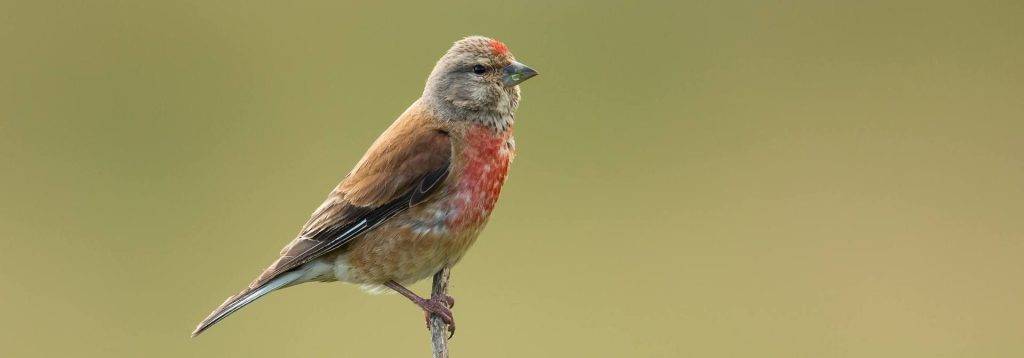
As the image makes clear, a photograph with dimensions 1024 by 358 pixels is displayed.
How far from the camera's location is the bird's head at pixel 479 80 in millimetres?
4871

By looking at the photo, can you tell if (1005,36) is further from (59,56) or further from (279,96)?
(59,56)

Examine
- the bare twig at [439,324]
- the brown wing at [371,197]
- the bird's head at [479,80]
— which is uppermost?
the bird's head at [479,80]

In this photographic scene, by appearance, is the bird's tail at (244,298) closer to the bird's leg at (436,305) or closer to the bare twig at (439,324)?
the bird's leg at (436,305)

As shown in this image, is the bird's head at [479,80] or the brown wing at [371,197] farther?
the bird's head at [479,80]

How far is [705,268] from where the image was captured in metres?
8.13

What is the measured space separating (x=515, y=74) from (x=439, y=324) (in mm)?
1117

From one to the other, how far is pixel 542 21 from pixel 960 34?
11.4ft

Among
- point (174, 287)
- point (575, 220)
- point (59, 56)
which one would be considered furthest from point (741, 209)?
point (59, 56)

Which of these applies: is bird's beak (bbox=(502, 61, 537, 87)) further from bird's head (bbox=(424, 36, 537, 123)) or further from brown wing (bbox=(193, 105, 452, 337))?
brown wing (bbox=(193, 105, 452, 337))

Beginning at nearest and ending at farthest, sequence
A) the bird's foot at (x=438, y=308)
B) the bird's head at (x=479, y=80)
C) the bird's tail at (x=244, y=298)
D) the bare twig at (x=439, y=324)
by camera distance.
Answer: the bare twig at (x=439, y=324)
the bird's tail at (x=244, y=298)
the bird's foot at (x=438, y=308)
the bird's head at (x=479, y=80)

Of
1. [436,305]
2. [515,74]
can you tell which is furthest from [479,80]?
[436,305]

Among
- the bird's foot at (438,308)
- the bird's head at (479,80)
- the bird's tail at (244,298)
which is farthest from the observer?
the bird's head at (479,80)

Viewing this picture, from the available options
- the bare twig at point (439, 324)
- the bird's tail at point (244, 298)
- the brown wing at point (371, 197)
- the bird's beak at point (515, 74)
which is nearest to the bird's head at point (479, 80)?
the bird's beak at point (515, 74)

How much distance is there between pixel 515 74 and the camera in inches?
193
